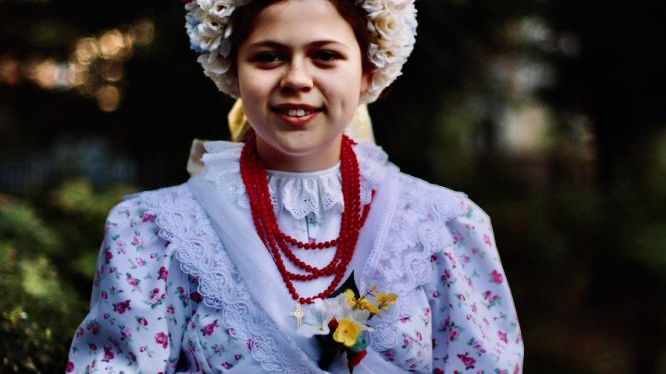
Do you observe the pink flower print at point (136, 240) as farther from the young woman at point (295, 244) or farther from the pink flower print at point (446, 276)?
the pink flower print at point (446, 276)

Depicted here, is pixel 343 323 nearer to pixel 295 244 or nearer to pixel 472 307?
pixel 295 244

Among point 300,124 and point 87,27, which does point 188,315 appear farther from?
point 87,27

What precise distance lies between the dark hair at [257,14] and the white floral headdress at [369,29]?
1 cm

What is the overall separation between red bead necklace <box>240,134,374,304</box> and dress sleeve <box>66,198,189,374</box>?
24 centimetres

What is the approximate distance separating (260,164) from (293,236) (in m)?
0.22

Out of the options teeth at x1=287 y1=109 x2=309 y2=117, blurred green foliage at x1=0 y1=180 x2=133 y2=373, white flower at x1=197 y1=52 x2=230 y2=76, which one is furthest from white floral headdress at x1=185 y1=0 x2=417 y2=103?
blurred green foliage at x1=0 y1=180 x2=133 y2=373

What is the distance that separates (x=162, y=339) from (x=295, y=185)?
50 centimetres

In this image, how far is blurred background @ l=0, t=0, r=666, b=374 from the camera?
3631mm

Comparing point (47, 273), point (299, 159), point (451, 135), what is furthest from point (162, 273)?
point (451, 135)

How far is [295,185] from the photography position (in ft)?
6.56

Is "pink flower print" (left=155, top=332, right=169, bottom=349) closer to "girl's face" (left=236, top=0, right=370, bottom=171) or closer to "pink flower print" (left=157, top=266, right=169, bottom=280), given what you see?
"pink flower print" (left=157, top=266, right=169, bottom=280)

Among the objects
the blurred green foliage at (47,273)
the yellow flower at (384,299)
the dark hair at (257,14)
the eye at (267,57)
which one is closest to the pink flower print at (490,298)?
the yellow flower at (384,299)

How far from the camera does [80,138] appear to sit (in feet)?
14.9

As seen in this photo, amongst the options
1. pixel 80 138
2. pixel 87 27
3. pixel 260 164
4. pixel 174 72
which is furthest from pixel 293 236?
pixel 80 138
